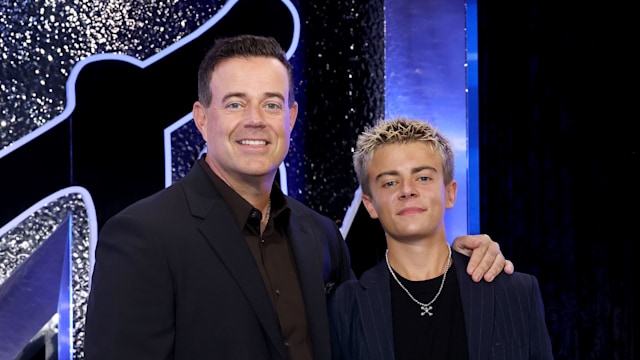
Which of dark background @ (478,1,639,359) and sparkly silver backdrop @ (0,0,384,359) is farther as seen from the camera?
dark background @ (478,1,639,359)

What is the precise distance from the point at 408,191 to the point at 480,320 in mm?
407

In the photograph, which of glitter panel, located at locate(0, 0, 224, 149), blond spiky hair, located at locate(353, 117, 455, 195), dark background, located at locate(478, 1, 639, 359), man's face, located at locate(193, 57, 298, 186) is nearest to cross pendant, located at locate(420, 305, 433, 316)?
blond spiky hair, located at locate(353, 117, 455, 195)

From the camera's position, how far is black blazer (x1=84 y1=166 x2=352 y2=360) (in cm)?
174

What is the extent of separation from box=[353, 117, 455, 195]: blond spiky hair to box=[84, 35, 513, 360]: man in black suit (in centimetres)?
23

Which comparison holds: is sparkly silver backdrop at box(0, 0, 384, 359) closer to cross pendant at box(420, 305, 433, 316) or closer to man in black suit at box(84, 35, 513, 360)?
man in black suit at box(84, 35, 513, 360)

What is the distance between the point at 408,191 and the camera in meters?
2.04

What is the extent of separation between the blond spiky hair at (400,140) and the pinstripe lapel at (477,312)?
32 cm

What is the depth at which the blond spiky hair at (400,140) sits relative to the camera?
2146 millimetres

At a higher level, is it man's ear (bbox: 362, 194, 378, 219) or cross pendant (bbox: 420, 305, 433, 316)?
man's ear (bbox: 362, 194, 378, 219)

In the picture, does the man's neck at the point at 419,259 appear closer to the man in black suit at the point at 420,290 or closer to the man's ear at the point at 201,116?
the man in black suit at the point at 420,290

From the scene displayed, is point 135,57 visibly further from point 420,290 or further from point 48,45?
point 420,290

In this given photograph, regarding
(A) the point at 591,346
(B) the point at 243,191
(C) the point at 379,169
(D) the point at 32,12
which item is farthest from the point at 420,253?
(D) the point at 32,12

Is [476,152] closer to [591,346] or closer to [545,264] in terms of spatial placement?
[545,264]

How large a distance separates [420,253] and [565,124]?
1236 millimetres
